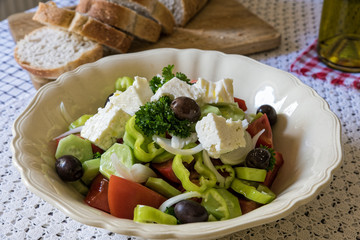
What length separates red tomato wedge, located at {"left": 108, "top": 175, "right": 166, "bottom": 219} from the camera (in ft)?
5.26

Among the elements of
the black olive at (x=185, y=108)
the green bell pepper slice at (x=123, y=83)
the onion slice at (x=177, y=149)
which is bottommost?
the green bell pepper slice at (x=123, y=83)

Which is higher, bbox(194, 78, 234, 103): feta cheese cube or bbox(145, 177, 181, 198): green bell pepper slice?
bbox(194, 78, 234, 103): feta cheese cube

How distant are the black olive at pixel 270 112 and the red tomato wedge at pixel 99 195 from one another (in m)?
0.85

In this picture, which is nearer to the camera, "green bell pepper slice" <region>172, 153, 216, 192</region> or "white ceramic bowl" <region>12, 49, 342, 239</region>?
"white ceramic bowl" <region>12, 49, 342, 239</region>

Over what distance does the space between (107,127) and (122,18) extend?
149 centimetres

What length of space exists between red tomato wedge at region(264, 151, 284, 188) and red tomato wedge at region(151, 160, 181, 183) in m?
0.39

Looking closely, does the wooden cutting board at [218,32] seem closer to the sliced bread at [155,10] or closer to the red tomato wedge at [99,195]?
the sliced bread at [155,10]

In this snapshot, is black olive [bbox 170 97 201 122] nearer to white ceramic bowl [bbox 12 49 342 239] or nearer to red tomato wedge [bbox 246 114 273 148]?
red tomato wedge [bbox 246 114 273 148]

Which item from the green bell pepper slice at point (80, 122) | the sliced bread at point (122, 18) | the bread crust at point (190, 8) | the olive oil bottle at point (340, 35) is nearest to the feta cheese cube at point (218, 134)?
the green bell pepper slice at point (80, 122)

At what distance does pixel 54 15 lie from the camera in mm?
3016

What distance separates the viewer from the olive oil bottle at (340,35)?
8.64 ft

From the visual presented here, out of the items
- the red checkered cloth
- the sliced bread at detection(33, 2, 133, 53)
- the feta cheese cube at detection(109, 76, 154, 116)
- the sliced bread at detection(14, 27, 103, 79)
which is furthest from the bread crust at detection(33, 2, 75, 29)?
the red checkered cloth

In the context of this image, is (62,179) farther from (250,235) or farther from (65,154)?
(250,235)

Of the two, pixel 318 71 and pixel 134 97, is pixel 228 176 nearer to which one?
pixel 134 97
